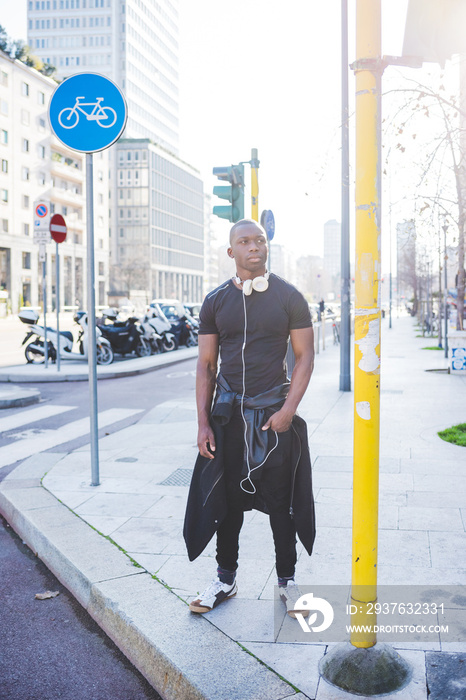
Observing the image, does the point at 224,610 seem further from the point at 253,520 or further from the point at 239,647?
the point at 253,520

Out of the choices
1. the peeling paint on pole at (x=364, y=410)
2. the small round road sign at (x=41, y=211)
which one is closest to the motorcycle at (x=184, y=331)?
the small round road sign at (x=41, y=211)

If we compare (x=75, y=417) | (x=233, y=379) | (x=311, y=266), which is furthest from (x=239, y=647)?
(x=311, y=266)

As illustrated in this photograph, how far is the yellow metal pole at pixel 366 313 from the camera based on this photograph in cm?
240

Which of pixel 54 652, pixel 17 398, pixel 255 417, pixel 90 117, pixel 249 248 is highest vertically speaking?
pixel 90 117

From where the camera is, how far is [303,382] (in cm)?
308

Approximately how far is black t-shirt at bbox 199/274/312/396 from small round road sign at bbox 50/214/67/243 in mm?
10985

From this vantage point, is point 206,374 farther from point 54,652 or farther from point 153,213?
point 153,213

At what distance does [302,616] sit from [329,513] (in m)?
1.62

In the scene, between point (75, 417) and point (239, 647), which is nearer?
point (239, 647)

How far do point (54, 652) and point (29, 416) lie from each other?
6.63 m

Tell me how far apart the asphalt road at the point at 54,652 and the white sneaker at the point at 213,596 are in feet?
1.29

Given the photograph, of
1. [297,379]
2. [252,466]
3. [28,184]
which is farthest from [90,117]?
[28,184]

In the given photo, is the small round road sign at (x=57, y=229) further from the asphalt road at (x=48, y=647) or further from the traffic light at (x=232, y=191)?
the asphalt road at (x=48, y=647)

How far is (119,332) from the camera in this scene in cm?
1794
